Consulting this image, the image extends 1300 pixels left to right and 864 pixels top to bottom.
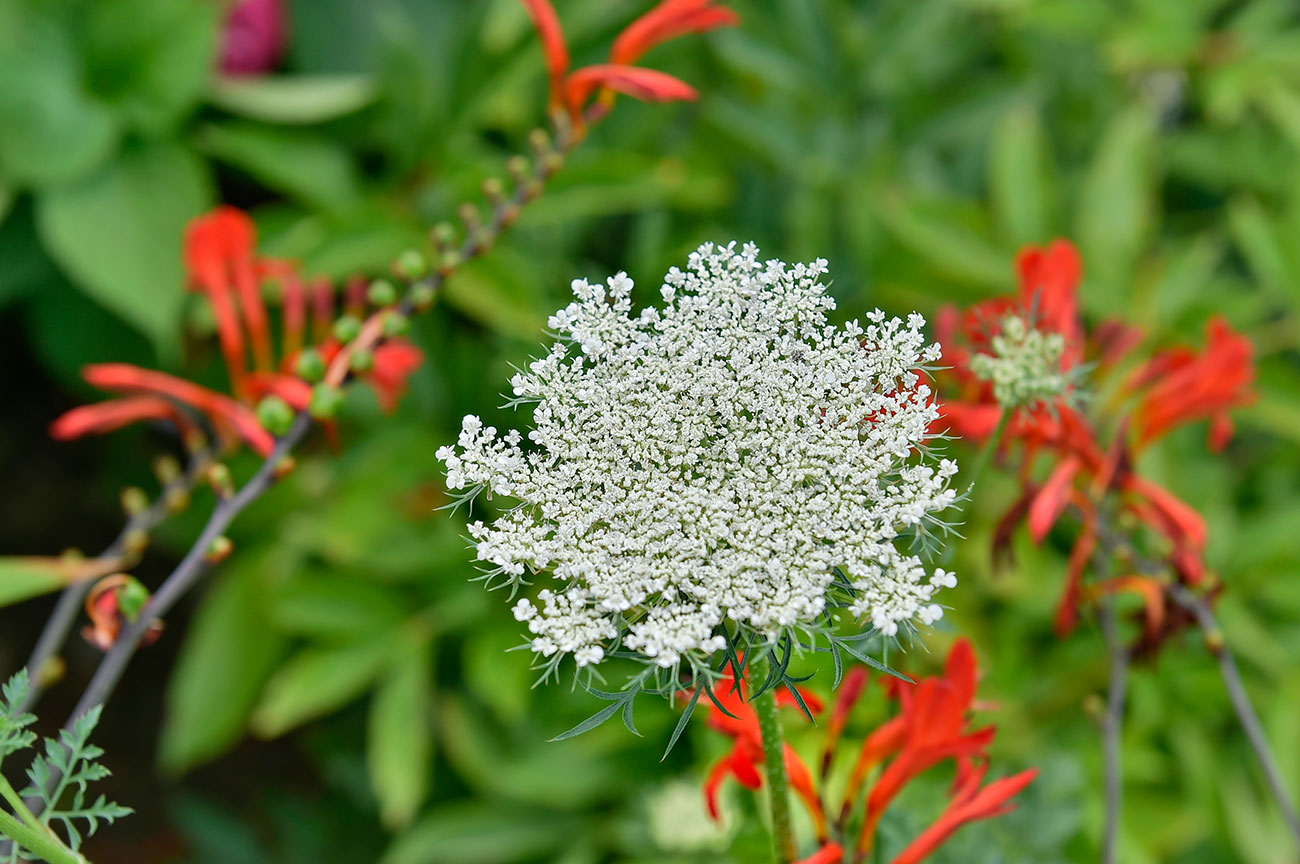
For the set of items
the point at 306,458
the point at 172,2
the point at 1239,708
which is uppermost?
the point at 172,2

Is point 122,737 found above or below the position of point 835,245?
below

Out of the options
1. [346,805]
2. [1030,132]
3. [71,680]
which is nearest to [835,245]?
[1030,132]

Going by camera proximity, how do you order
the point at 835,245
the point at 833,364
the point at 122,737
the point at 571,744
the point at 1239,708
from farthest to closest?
the point at 122,737 → the point at 835,245 → the point at 571,744 → the point at 1239,708 → the point at 833,364

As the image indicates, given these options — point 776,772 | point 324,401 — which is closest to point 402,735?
point 324,401

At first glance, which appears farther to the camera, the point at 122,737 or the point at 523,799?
the point at 122,737

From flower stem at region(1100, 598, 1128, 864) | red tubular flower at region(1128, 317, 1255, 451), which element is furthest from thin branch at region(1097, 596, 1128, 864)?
red tubular flower at region(1128, 317, 1255, 451)

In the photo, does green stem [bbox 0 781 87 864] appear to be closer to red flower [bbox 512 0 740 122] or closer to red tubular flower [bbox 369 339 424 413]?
red tubular flower [bbox 369 339 424 413]

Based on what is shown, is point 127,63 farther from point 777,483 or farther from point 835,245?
point 777,483
